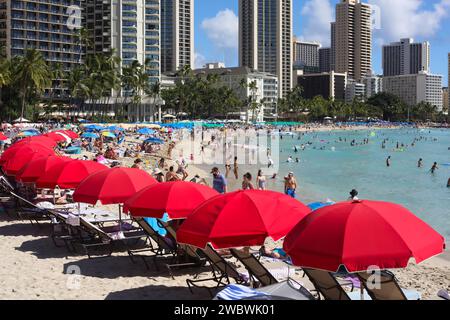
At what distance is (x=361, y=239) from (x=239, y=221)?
180 centimetres

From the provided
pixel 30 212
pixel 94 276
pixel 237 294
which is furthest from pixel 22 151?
pixel 237 294

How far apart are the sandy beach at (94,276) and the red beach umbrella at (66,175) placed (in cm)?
119

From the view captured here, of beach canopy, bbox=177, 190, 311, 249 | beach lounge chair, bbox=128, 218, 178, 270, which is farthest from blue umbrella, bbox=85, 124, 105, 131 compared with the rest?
beach canopy, bbox=177, 190, 311, 249

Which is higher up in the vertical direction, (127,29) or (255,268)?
(127,29)

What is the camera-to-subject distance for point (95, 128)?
160 feet

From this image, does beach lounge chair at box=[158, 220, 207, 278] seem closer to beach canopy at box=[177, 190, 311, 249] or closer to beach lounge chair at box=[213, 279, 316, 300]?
beach canopy at box=[177, 190, 311, 249]

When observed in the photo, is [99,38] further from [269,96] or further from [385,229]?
[385,229]

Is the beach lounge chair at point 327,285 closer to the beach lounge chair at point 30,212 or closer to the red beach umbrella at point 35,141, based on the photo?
the beach lounge chair at point 30,212

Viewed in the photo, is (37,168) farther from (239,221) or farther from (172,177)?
(239,221)

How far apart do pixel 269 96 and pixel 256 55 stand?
2922cm

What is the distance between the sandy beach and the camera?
786cm

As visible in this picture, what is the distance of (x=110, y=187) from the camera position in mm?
9500
